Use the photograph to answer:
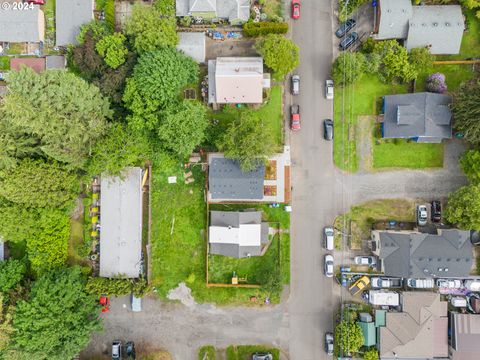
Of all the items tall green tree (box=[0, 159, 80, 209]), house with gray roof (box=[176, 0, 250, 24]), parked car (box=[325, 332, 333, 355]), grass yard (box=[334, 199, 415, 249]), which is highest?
house with gray roof (box=[176, 0, 250, 24])

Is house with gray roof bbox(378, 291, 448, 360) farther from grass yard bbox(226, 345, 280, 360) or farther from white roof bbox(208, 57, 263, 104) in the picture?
white roof bbox(208, 57, 263, 104)

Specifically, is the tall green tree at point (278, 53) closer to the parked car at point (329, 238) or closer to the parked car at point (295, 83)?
the parked car at point (295, 83)

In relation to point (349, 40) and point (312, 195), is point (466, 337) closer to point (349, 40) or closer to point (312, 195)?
point (312, 195)

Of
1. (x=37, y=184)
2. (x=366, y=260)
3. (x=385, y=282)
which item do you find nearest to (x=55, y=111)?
(x=37, y=184)

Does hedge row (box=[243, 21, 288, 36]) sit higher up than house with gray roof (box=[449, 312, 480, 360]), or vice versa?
hedge row (box=[243, 21, 288, 36])

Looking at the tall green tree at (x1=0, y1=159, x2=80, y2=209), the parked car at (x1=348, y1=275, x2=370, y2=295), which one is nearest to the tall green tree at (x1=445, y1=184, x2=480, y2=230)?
the parked car at (x1=348, y1=275, x2=370, y2=295)

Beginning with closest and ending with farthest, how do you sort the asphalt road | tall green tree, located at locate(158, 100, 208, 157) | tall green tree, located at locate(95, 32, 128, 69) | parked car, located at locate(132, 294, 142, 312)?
tall green tree, located at locate(158, 100, 208, 157)
tall green tree, located at locate(95, 32, 128, 69)
the asphalt road
parked car, located at locate(132, 294, 142, 312)

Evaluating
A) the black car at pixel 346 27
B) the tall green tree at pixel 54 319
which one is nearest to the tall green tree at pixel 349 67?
the black car at pixel 346 27

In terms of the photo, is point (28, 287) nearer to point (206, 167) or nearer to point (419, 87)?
point (206, 167)
